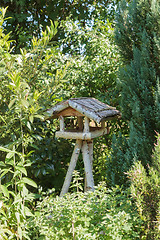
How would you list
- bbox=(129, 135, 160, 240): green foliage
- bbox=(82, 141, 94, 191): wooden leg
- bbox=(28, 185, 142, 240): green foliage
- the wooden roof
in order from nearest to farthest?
bbox=(28, 185, 142, 240): green foliage → bbox=(129, 135, 160, 240): green foliage → the wooden roof → bbox=(82, 141, 94, 191): wooden leg

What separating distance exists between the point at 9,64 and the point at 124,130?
81.8 inches

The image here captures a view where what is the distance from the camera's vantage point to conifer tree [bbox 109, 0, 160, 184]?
274 centimetres

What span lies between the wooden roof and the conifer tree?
0.25 meters

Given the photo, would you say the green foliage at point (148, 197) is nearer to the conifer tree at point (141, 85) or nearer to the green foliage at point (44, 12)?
the conifer tree at point (141, 85)

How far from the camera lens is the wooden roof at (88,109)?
2.72 meters

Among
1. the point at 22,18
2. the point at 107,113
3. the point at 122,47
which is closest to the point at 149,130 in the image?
the point at 107,113

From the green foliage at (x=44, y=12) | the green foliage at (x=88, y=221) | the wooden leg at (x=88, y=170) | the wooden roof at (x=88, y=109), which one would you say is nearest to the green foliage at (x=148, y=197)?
the green foliage at (x=88, y=221)

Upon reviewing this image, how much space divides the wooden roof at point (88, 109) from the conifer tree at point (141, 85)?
0.81 feet

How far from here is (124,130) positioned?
398 centimetres

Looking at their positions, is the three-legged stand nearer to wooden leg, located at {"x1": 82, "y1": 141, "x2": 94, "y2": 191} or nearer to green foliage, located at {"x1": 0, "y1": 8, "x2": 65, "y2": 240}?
wooden leg, located at {"x1": 82, "y1": 141, "x2": 94, "y2": 191}

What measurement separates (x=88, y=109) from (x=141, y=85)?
620 millimetres

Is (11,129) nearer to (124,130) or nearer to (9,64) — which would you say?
(9,64)

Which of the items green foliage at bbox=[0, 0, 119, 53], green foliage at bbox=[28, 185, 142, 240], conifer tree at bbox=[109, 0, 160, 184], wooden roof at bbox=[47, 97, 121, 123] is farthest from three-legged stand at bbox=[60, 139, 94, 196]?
green foliage at bbox=[0, 0, 119, 53]

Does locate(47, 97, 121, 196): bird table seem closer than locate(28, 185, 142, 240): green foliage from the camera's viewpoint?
No
